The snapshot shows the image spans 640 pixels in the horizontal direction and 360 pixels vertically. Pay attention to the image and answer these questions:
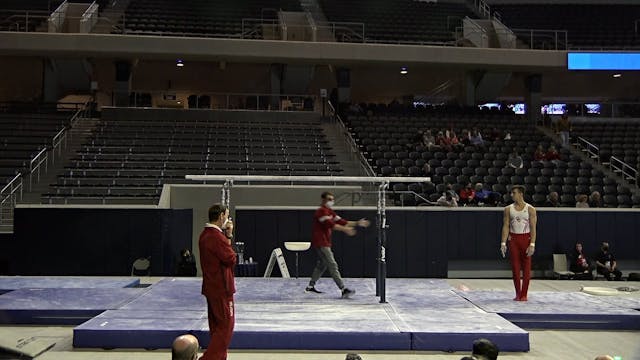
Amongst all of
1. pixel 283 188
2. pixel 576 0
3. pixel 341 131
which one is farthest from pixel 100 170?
pixel 576 0

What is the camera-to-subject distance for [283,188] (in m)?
16.5

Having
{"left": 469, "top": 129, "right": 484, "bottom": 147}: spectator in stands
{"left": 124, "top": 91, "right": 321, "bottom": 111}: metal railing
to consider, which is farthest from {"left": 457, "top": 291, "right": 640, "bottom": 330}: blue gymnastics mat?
{"left": 124, "top": 91, "right": 321, "bottom": 111}: metal railing

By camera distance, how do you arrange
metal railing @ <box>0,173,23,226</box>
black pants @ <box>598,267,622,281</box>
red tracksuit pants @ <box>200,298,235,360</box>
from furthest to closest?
metal railing @ <box>0,173,23,226</box> → black pants @ <box>598,267,622,281</box> → red tracksuit pants @ <box>200,298,235,360</box>

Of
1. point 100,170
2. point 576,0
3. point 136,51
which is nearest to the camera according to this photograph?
point 100,170

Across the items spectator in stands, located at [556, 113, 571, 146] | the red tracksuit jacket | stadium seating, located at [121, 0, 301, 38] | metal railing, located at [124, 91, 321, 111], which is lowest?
the red tracksuit jacket

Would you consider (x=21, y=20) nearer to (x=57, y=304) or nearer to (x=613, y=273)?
(x=57, y=304)

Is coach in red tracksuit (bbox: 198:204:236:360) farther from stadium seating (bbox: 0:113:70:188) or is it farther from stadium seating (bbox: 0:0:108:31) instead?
stadium seating (bbox: 0:0:108:31)

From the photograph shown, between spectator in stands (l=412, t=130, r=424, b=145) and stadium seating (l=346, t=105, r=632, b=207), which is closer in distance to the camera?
stadium seating (l=346, t=105, r=632, b=207)

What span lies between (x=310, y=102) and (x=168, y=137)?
706 centimetres

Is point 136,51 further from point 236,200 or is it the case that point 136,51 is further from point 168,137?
point 236,200

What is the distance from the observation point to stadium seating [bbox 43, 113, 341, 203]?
17.8 meters

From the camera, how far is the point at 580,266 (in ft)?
49.1

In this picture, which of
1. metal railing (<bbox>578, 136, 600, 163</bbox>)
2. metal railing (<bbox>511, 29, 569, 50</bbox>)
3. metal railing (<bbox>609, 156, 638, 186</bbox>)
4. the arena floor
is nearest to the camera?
the arena floor

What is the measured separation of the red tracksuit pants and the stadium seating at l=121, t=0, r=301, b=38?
2059 centimetres
